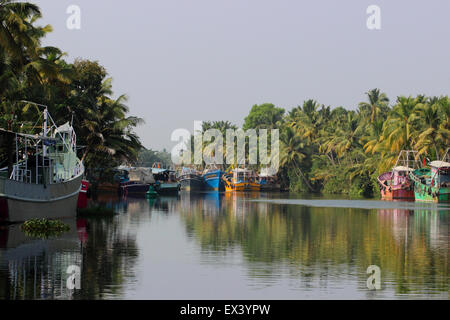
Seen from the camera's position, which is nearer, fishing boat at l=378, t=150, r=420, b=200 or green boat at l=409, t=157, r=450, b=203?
green boat at l=409, t=157, r=450, b=203

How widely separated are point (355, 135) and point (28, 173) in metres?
80.1

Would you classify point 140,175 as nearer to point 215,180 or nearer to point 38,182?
point 215,180

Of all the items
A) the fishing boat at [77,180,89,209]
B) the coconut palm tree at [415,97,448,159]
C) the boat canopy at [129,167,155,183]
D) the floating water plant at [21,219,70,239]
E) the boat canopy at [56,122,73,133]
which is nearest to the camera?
the floating water plant at [21,219,70,239]

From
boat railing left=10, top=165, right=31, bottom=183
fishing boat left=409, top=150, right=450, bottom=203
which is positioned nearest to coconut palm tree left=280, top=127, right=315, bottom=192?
fishing boat left=409, top=150, right=450, bottom=203

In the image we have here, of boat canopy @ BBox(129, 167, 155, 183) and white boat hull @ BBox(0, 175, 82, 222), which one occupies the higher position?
boat canopy @ BBox(129, 167, 155, 183)

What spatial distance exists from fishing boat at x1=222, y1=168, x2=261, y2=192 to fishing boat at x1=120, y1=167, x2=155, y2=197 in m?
25.0

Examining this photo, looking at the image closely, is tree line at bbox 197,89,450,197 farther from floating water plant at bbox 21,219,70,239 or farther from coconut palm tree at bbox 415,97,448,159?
floating water plant at bbox 21,219,70,239

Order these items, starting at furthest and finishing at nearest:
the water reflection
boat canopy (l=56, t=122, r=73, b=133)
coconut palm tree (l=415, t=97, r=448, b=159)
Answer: coconut palm tree (l=415, t=97, r=448, b=159) → boat canopy (l=56, t=122, r=73, b=133) → the water reflection

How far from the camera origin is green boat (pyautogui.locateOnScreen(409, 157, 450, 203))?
3009 inches

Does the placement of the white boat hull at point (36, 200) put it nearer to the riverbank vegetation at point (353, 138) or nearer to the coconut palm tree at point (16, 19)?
the coconut palm tree at point (16, 19)

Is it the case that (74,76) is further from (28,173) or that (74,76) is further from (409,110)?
(409,110)

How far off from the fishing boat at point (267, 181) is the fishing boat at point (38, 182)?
85.6 meters

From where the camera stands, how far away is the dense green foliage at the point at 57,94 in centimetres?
3869
